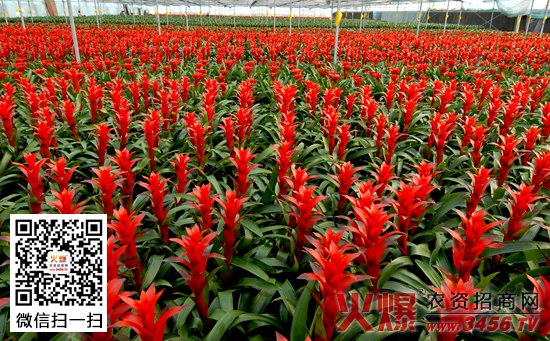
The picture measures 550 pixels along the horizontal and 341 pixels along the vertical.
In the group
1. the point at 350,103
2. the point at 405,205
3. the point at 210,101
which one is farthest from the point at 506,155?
the point at 210,101

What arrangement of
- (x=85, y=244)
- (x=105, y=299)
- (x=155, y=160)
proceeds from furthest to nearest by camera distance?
1. (x=155, y=160)
2. (x=85, y=244)
3. (x=105, y=299)

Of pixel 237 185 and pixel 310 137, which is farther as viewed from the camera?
pixel 310 137

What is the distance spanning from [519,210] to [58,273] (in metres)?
2.36

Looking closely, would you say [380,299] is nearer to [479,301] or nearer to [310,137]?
[479,301]

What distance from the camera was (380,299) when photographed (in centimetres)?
167

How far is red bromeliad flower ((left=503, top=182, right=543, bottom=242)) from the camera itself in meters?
1.89

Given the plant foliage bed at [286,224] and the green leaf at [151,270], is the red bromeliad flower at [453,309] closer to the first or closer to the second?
the plant foliage bed at [286,224]

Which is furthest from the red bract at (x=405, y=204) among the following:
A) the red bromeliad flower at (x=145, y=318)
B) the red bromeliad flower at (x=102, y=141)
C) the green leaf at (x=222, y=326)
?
the red bromeliad flower at (x=102, y=141)

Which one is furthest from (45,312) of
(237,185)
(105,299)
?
(237,185)

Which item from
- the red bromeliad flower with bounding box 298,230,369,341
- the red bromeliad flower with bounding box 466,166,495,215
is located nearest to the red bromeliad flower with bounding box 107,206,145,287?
the red bromeliad flower with bounding box 298,230,369,341

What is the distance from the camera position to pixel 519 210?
1938mm

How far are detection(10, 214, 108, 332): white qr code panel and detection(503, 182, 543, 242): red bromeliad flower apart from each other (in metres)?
2.15

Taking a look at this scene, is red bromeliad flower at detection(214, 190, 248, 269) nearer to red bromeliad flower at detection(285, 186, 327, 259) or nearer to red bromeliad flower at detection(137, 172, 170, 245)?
red bromeliad flower at detection(285, 186, 327, 259)

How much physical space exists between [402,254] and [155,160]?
7.56 ft
